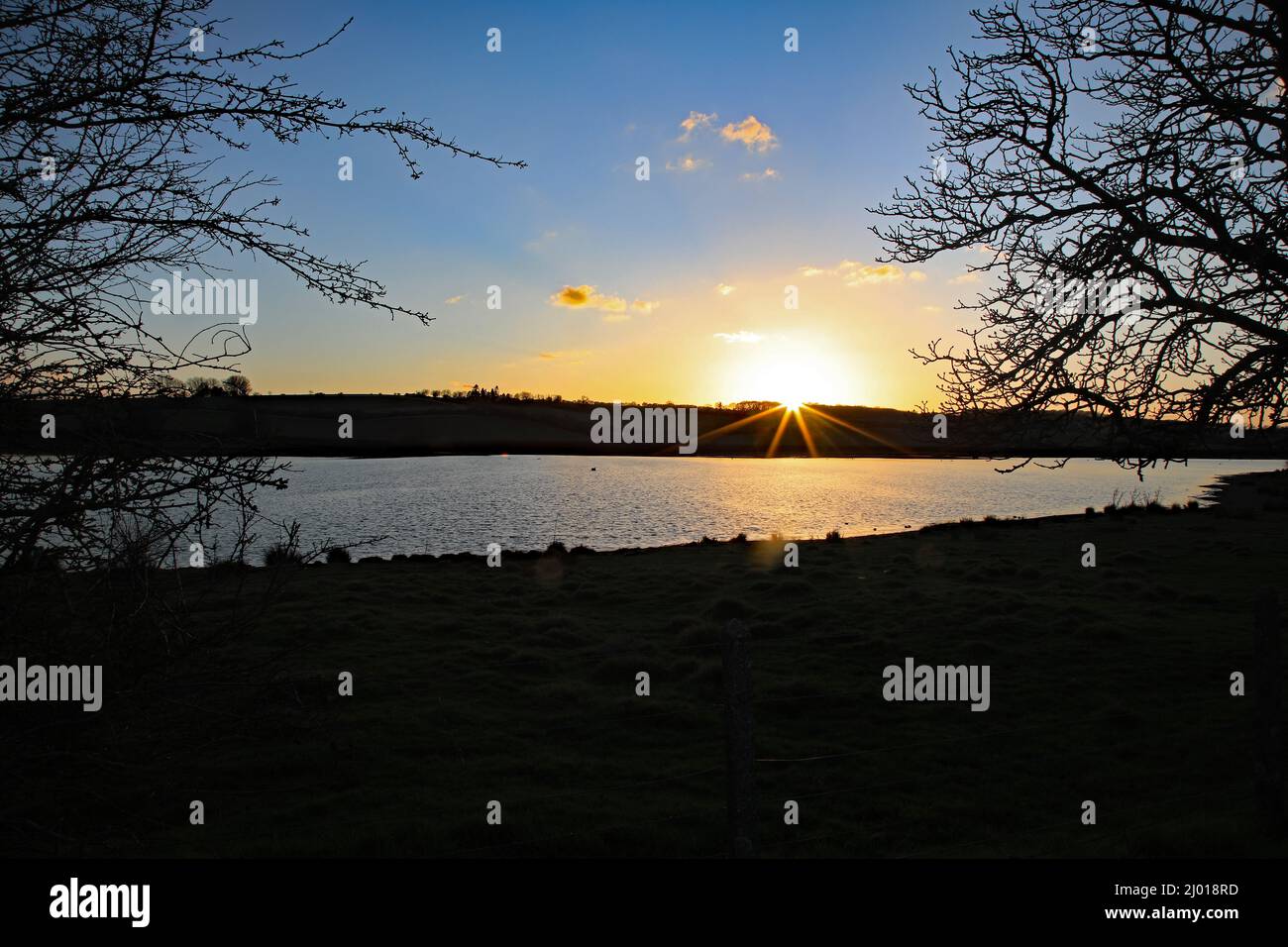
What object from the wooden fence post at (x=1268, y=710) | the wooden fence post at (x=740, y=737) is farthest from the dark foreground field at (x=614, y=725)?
the wooden fence post at (x=740, y=737)

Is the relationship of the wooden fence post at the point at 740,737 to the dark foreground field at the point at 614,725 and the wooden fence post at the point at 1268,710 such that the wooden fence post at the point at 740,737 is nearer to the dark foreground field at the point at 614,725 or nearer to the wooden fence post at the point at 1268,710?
the dark foreground field at the point at 614,725

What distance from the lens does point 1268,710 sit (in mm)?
6969

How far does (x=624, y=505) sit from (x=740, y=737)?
64.8 meters

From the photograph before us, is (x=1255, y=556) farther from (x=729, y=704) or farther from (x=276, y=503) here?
(x=276, y=503)

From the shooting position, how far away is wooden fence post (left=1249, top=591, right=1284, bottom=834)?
273 inches

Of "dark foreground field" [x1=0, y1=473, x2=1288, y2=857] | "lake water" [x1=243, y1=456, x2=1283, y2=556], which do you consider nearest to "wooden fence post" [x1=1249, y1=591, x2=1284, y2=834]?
"dark foreground field" [x1=0, y1=473, x2=1288, y2=857]

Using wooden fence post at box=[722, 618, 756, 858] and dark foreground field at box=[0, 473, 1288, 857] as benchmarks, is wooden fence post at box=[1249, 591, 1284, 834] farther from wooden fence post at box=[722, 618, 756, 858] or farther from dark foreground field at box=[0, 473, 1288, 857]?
wooden fence post at box=[722, 618, 756, 858]

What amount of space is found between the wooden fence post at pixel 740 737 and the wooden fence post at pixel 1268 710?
4.90 metres

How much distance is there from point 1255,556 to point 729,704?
96.1 ft

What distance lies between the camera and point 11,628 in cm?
413

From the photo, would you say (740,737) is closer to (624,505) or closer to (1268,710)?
(1268,710)

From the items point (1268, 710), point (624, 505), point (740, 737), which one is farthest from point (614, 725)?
point (624, 505)
